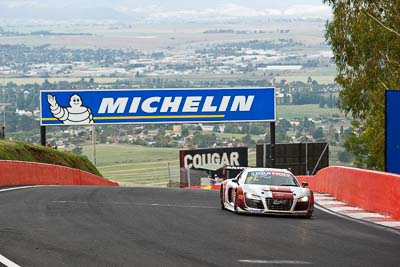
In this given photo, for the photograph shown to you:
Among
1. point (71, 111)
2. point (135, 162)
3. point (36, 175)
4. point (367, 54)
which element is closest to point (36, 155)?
point (71, 111)

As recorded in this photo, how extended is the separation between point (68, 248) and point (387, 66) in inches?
1299

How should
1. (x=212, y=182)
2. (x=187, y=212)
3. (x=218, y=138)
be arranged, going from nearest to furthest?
(x=187, y=212) < (x=212, y=182) < (x=218, y=138)

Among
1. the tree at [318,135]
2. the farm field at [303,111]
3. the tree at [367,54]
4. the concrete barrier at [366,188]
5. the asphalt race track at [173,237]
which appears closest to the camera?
the asphalt race track at [173,237]

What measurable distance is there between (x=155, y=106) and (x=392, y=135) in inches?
1287

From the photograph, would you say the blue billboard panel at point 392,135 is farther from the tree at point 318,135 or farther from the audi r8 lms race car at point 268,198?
the tree at point 318,135

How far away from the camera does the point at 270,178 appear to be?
22.3 metres

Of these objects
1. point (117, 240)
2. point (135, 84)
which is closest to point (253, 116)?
point (117, 240)

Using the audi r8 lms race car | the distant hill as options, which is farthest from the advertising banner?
the audi r8 lms race car

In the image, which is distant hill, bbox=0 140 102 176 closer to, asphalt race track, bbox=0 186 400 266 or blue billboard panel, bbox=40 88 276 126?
blue billboard panel, bbox=40 88 276 126

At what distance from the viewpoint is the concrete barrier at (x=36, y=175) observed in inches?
1282

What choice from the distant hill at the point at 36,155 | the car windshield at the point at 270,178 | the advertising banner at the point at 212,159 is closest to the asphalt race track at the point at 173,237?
the car windshield at the point at 270,178

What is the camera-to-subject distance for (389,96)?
77.6 ft

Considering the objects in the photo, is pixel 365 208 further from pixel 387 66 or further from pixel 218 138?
pixel 218 138

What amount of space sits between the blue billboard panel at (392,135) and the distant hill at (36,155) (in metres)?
22.0
